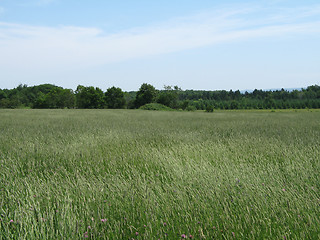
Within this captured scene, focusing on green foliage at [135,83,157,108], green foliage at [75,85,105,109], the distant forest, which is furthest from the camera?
green foliage at [75,85,105,109]

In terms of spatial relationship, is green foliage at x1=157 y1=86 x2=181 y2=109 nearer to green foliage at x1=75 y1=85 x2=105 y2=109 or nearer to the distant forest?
the distant forest

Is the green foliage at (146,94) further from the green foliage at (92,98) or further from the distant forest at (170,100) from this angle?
the green foliage at (92,98)

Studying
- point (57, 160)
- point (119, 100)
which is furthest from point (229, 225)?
point (119, 100)

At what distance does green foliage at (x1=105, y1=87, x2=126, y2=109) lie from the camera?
196 ft

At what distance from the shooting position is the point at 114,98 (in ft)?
197

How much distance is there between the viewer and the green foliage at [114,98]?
59.7m

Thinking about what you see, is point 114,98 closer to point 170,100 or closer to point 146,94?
point 146,94

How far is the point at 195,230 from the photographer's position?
1838 mm

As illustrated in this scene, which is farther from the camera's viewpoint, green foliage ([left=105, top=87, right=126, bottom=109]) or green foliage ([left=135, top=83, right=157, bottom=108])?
green foliage ([left=105, top=87, right=126, bottom=109])

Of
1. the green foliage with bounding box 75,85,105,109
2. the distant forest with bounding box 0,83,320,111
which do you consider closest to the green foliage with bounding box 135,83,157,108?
the distant forest with bounding box 0,83,320,111

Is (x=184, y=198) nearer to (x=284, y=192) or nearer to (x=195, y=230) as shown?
(x=195, y=230)

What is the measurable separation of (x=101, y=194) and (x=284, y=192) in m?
1.80

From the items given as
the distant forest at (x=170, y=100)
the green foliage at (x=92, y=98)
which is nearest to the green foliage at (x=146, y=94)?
the distant forest at (x=170, y=100)

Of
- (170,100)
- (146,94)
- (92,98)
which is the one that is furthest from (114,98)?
(170,100)
